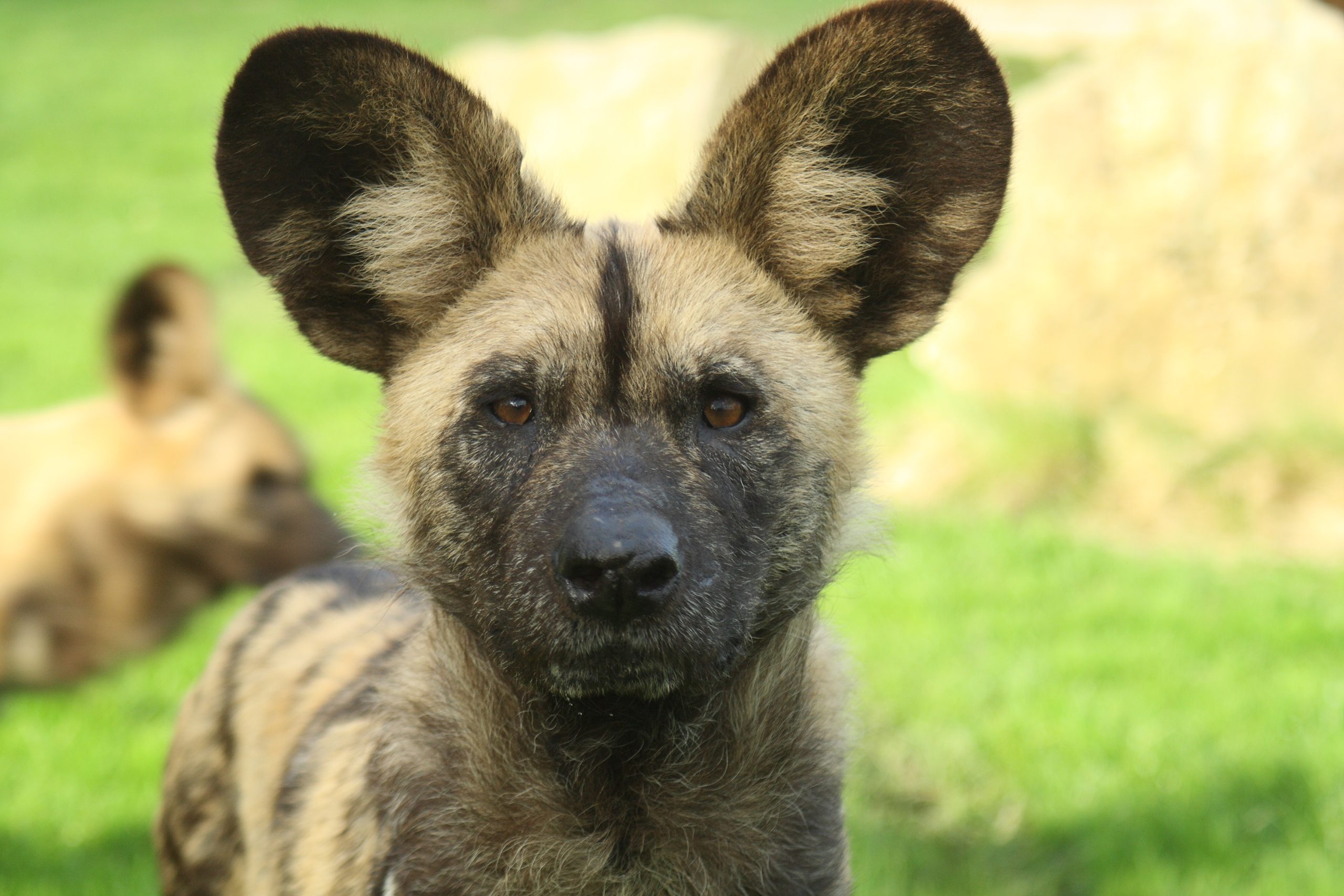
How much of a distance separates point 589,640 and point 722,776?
0.51 metres

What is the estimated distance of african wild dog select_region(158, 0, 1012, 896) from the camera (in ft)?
8.39

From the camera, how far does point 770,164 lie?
2826mm

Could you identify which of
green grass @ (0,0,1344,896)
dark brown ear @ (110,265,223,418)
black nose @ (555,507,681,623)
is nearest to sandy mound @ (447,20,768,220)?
green grass @ (0,0,1344,896)

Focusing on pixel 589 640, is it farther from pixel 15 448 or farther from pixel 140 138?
pixel 140 138

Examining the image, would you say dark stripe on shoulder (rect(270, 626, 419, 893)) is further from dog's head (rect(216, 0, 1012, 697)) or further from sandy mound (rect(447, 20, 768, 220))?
sandy mound (rect(447, 20, 768, 220))

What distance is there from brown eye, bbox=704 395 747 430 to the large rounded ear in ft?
1.90

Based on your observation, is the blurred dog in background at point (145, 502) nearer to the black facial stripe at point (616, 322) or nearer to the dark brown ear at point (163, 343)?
the dark brown ear at point (163, 343)

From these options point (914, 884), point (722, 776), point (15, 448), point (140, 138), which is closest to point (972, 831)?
point (914, 884)

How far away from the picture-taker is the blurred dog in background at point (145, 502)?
5.45m

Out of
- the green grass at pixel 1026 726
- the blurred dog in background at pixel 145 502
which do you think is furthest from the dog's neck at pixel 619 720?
the blurred dog in background at pixel 145 502

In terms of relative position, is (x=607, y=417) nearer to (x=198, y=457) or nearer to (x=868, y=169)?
(x=868, y=169)

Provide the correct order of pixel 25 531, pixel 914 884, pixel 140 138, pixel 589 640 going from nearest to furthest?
pixel 589 640
pixel 914 884
pixel 25 531
pixel 140 138

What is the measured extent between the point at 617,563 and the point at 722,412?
485 millimetres

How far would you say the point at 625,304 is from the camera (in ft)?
8.78
